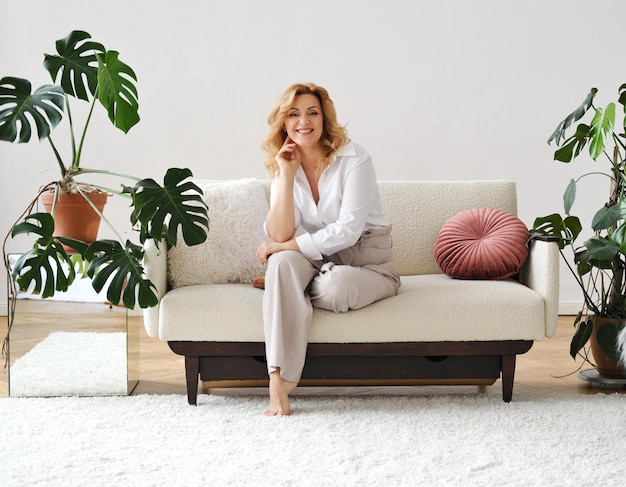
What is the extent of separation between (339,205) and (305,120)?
0.35 meters

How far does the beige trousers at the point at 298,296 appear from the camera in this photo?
2.74 m

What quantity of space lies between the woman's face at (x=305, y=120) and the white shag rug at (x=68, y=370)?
1.09 metres

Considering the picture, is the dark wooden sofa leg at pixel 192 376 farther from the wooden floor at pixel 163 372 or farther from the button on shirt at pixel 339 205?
the button on shirt at pixel 339 205

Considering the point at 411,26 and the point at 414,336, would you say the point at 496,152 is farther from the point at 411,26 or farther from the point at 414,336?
the point at 414,336

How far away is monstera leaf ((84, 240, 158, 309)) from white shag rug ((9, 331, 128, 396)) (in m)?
0.31

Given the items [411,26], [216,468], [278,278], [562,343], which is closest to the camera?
[216,468]

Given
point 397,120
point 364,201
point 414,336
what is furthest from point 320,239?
point 397,120

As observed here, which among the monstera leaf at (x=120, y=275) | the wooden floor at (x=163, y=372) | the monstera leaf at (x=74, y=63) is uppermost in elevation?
the monstera leaf at (x=74, y=63)

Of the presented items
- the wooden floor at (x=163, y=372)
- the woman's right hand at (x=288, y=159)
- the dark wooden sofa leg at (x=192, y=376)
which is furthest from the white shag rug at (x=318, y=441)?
the woman's right hand at (x=288, y=159)

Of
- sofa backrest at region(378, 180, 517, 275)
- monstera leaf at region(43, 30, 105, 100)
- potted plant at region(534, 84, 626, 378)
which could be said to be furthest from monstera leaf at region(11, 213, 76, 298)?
A: potted plant at region(534, 84, 626, 378)

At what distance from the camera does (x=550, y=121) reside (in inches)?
193

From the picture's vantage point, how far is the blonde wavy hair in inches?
121

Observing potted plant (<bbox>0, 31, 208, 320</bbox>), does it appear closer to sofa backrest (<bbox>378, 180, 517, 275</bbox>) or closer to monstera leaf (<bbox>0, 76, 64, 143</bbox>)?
monstera leaf (<bbox>0, 76, 64, 143</bbox>)

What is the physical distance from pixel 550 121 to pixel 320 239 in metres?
2.55
